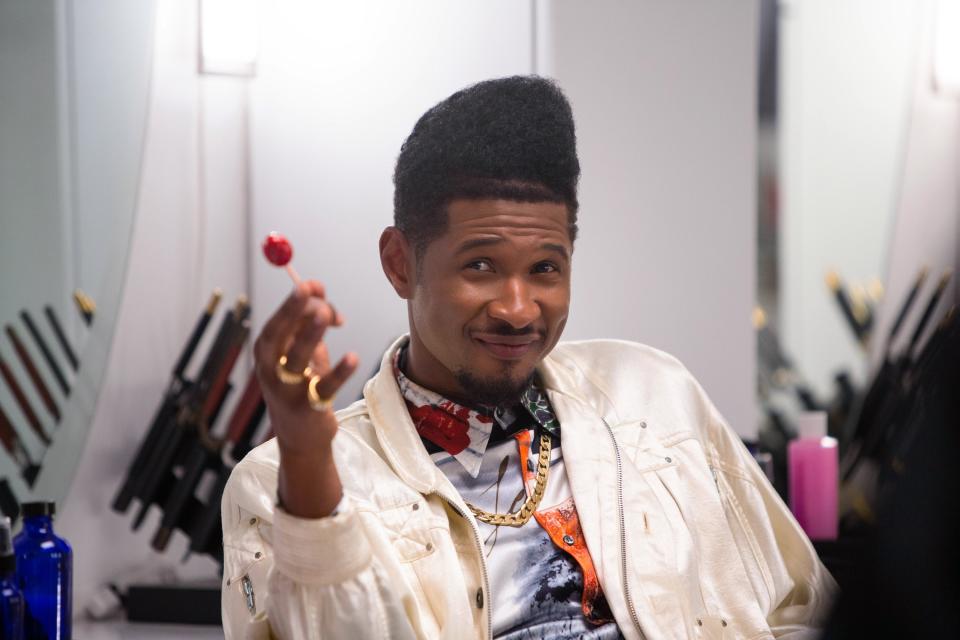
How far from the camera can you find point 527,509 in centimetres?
149

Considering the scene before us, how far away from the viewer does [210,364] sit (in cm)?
227

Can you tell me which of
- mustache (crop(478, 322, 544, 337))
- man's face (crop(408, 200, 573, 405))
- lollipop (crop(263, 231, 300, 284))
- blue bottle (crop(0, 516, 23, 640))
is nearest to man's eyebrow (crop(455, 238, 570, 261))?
man's face (crop(408, 200, 573, 405))

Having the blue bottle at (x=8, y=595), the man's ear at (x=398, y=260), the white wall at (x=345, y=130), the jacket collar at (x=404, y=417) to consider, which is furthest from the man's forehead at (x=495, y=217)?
the white wall at (x=345, y=130)

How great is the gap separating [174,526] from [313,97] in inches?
37.9

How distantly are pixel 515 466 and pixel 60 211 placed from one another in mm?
1169

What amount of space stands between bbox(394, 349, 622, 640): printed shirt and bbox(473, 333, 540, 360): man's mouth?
105mm

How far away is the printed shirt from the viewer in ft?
4.66

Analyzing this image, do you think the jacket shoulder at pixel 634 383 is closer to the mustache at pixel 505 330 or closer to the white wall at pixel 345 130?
the mustache at pixel 505 330

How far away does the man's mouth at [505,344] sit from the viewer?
4.89ft

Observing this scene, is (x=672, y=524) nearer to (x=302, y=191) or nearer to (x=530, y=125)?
(x=530, y=125)

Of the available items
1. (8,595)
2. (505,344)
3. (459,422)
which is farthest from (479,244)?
(8,595)

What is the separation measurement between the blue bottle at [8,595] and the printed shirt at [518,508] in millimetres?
541

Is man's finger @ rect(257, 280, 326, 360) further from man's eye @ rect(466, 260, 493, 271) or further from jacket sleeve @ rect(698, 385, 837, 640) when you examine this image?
jacket sleeve @ rect(698, 385, 837, 640)

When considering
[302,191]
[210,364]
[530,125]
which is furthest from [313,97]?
[530,125]
